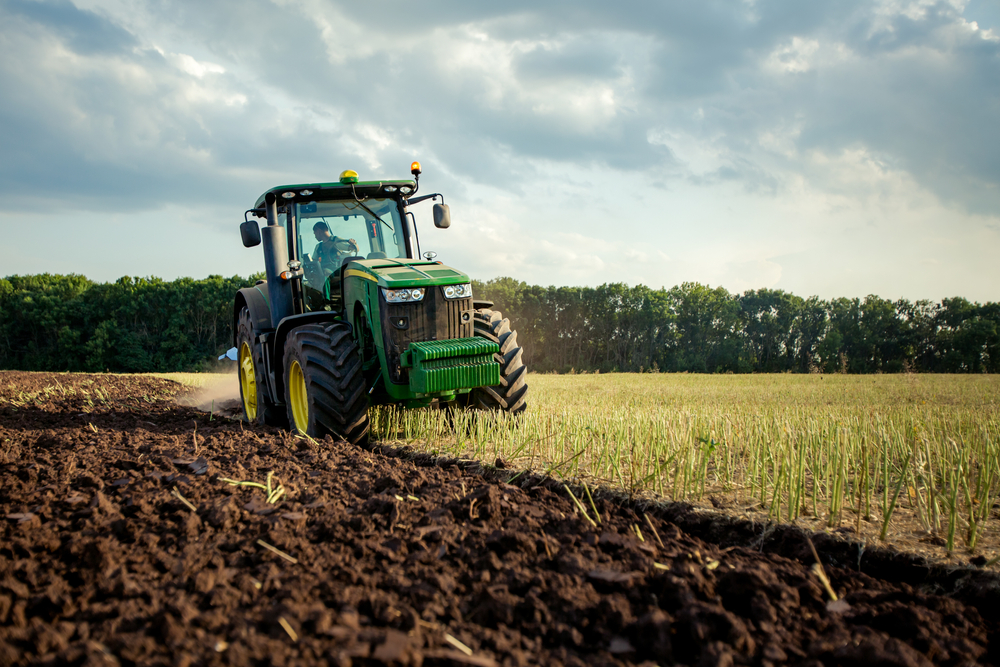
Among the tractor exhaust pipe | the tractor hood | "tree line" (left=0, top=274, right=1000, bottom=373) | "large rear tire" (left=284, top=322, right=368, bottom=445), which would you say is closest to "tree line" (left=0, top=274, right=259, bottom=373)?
"tree line" (left=0, top=274, right=1000, bottom=373)

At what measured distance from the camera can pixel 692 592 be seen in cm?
230

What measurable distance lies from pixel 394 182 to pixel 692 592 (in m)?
5.30


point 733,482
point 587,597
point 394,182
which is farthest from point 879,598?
point 394,182

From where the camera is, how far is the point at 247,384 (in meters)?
8.09

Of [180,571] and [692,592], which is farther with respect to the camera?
[180,571]

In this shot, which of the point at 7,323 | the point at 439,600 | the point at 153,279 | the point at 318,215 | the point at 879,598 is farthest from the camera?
the point at 153,279

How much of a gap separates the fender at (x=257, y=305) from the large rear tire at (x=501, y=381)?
2542 mm

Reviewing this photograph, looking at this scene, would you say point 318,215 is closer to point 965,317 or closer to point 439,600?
point 439,600

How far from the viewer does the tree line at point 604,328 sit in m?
35.2

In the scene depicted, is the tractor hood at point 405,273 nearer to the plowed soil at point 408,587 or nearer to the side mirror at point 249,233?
the side mirror at point 249,233

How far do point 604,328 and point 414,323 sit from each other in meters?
36.8

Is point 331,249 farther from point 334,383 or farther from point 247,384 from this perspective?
point 247,384

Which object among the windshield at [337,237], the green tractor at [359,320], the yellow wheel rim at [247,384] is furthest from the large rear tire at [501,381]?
the yellow wheel rim at [247,384]


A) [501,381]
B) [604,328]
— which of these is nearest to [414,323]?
[501,381]
